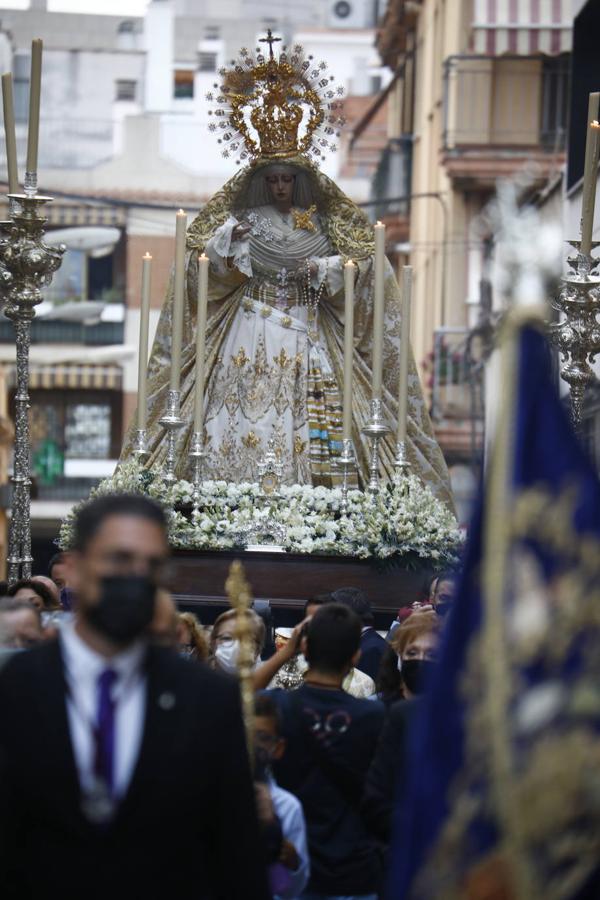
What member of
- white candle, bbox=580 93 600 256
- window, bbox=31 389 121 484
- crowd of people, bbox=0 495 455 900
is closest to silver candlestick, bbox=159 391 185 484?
white candle, bbox=580 93 600 256

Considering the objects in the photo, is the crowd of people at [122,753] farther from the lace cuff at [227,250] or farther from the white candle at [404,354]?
the lace cuff at [227,250]

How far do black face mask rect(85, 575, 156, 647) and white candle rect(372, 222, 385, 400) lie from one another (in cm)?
503

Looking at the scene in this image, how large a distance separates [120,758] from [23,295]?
16.2 ft

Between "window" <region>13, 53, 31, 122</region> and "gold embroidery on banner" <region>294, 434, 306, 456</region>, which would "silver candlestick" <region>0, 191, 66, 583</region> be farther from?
"window" <region>13, 53, 31, 122</region>

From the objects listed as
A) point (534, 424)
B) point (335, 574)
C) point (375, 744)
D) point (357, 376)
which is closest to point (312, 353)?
point (357, 376)

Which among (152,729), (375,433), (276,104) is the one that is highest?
(276,104)

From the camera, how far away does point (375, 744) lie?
454cm

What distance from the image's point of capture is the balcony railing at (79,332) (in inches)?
1378

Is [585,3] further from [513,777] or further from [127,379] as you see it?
[127,379]

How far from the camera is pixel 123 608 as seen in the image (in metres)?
3.24

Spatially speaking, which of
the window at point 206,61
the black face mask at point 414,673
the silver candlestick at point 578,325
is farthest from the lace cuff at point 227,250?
the window at point 206,61

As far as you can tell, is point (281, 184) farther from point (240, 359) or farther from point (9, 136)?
point (9, 136)

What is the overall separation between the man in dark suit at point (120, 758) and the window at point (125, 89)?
3503 centimetres

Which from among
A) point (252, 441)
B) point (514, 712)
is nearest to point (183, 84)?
point (252, 441)
